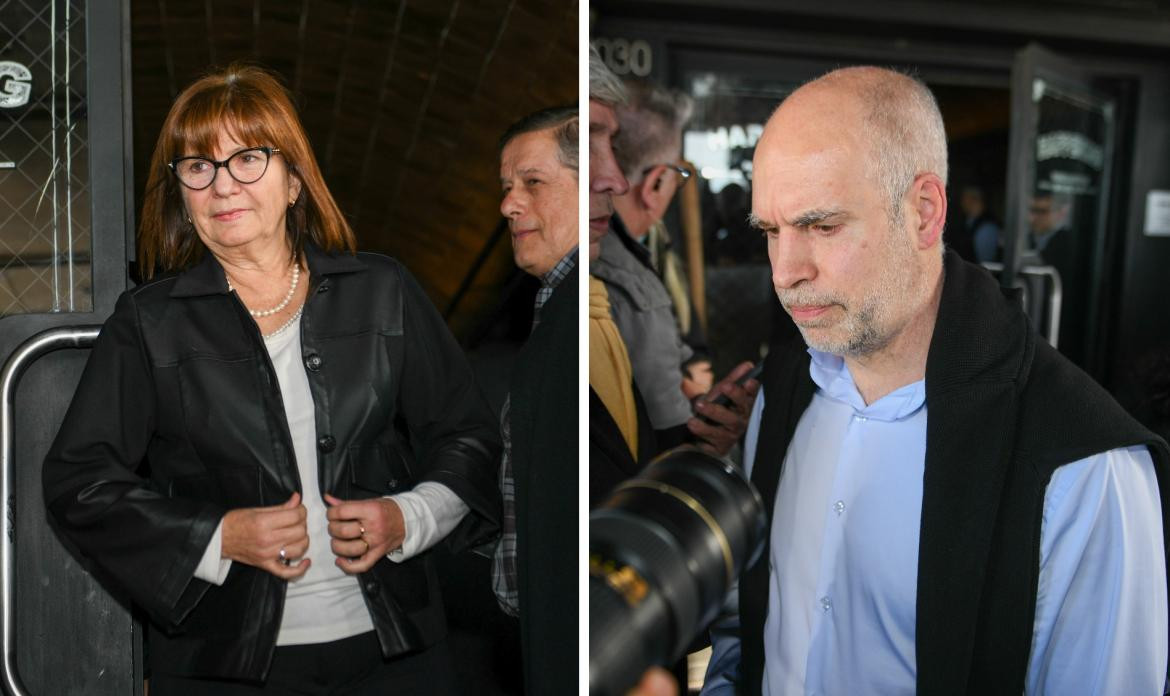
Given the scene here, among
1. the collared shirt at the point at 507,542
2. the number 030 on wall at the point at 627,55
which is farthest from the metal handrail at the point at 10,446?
the number 030 on wall at the point at 627,55

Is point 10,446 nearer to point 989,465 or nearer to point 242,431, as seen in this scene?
point 242,431

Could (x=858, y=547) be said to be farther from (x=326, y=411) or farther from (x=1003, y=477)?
(x=326, y=411)

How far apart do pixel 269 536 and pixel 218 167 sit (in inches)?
23.2

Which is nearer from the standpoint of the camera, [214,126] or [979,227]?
[214,126]

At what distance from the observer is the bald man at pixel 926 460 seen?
1445 mm

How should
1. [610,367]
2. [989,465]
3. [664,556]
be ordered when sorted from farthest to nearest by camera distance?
1. [610,367]
2. [664,556]
3. [989,465]

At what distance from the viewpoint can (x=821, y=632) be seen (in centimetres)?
164

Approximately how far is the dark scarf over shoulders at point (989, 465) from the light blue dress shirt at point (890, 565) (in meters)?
0.03

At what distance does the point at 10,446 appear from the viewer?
61.8 inches

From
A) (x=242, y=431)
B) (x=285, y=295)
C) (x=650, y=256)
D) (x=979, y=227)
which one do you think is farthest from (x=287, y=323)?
(x=979, y=227)

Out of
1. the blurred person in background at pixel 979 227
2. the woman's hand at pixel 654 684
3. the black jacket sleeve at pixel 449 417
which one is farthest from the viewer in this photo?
the blurred person in background at pixel 979 227

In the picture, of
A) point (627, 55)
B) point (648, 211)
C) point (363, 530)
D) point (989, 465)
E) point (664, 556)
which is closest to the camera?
point (989, 465)

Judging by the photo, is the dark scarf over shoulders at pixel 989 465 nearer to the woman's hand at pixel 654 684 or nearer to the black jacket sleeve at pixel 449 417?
the woman's hand at pixel 654 684

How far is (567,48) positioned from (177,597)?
116 cm
